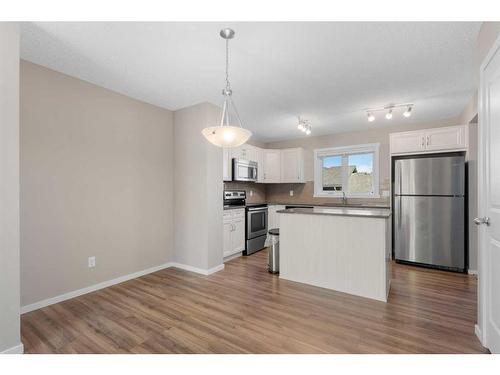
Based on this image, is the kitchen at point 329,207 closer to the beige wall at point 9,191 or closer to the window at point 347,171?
the window at point 347,171

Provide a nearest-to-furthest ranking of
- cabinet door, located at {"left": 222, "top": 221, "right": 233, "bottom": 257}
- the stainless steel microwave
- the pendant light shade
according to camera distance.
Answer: the pendant light shade
cabinet door, located at {"left": 222, "top": 221, "right": 233, "bottom": 257}
the stainless steel microwave

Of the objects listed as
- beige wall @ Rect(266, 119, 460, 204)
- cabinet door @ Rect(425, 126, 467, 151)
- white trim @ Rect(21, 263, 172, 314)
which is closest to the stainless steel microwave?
beige wall @ Rect(266, 119, 460, 204)

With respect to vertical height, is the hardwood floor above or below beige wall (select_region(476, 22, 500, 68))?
below

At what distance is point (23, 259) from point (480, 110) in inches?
166

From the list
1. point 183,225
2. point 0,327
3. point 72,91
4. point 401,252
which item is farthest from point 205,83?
point 401,252

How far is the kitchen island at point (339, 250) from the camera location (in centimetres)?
264

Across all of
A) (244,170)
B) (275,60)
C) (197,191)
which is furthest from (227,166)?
(275,60)

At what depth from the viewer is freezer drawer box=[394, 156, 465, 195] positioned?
349 centimetres

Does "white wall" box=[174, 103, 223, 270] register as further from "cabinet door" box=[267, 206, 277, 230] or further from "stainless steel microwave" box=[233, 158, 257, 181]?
"cabinet door" box=[267, 206, 277, 230]

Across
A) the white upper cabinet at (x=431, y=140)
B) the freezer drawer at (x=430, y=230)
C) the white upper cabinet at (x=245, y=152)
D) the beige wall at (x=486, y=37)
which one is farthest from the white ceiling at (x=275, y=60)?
the freezer drawer at (x=430, y=230)

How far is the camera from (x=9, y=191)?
67.3 inches

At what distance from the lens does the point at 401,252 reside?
3.85 meters

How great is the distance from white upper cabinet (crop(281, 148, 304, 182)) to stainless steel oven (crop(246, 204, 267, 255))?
1022mm

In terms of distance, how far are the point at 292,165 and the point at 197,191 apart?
9.27 feet
